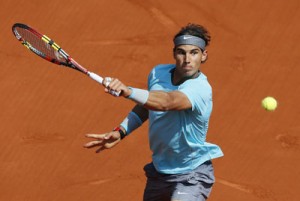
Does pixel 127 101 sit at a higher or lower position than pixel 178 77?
lower

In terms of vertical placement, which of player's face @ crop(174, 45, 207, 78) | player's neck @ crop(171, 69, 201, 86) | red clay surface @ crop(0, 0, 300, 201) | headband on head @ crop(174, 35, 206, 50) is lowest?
red clay surface @ crop(0, 0, 300, 201)

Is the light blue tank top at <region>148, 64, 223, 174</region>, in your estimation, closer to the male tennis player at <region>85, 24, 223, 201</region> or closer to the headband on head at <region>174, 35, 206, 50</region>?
the male tennis player at <region>85, 24, 223, 201</region>

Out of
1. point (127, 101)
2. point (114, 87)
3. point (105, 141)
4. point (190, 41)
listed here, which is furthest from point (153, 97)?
point (127, 101)

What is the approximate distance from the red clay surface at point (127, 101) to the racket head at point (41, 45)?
8.12ft

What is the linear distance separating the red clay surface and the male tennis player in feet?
8.13

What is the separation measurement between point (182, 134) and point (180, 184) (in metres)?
0.42

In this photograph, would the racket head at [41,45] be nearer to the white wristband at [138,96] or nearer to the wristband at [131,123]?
the wristband at [131,123]

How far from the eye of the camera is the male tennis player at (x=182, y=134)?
16.6 ft

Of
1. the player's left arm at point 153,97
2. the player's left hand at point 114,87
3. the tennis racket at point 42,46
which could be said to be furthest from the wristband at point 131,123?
the player's left hand at point 114,87

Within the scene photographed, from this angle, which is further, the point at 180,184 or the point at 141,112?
the point at 141,112

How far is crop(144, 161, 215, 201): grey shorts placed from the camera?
17.3ft

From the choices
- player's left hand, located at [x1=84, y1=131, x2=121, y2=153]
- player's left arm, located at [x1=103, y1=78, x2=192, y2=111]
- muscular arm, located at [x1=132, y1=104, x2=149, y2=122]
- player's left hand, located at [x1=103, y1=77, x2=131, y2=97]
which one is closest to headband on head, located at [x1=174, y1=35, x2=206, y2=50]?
player's left arm, located at [x1=103, y1=78, x2=192, y2=111]

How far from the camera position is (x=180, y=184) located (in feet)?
17.4

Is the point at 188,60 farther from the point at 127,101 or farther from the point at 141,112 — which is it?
the point at 127,101
